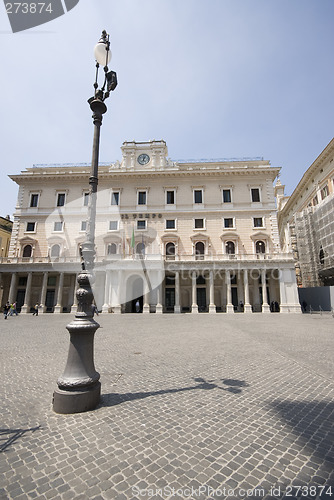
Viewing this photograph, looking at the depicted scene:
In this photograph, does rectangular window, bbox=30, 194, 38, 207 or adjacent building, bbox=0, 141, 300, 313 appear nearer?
adjacent building, bbox=0, 141, 300, 313

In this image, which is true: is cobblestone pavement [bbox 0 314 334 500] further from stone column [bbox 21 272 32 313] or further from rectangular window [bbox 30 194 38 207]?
rectangular window [bbox 30 194 38 207]

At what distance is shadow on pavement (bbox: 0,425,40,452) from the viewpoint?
2.81 metres

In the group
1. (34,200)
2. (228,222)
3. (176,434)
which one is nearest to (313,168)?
(228,222)

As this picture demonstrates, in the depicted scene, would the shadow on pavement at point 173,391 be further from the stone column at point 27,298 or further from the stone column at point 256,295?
the stone column at point 27,298

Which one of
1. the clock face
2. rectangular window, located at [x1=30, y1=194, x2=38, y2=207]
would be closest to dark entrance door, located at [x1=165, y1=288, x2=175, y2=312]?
the clock face

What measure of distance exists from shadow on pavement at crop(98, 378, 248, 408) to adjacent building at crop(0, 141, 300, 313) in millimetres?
20873

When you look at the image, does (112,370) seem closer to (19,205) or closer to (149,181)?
(149,181)

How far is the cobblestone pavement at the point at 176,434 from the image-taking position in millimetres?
2236

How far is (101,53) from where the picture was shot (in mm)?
4520

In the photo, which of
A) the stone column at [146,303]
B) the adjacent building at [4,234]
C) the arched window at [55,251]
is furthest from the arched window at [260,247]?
the adjacent building at [4,234]

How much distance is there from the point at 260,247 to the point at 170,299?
12.1 meters

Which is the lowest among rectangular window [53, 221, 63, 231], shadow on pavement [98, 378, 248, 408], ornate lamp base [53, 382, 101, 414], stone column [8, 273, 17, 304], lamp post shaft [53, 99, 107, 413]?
shadow on pavement [98, 378, 248, 408]

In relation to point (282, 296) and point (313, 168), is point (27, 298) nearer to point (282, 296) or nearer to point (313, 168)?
point (282, 296)

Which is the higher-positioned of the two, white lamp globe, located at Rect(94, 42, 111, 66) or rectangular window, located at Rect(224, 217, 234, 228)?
rectangular window, located at Rect(224, 217, 234, 228)
